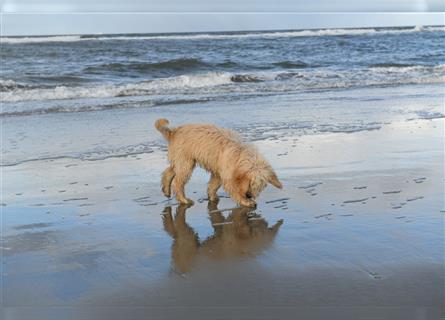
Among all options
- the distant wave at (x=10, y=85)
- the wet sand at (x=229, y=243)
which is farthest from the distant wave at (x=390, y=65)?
the wet sand at (x=229, y=243)

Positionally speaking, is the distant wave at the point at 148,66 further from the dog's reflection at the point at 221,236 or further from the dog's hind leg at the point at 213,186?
the dog's reflection at the point at 221,236

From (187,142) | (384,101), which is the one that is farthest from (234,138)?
(384,101)

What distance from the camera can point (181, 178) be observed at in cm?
586

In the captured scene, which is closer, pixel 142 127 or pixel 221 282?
pixel 221 282

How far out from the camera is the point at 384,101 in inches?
516

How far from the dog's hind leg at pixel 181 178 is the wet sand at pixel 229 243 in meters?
0.14

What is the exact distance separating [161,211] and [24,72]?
1571cm

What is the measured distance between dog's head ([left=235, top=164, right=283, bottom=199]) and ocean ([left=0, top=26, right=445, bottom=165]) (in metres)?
3.14

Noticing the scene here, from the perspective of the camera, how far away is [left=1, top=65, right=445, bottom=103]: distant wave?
15.4 meters

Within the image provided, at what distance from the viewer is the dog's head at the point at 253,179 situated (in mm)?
5348

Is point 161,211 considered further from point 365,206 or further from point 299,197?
point 365,206

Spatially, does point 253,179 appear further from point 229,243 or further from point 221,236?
point 229,243

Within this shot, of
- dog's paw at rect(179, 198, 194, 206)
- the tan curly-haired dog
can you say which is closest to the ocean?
the tan curly-haired dog

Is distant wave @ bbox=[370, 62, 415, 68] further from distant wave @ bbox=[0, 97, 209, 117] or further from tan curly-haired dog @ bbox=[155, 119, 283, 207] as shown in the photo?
tan curly-haired dog @ bbox=[155, 119, 283, 207]
